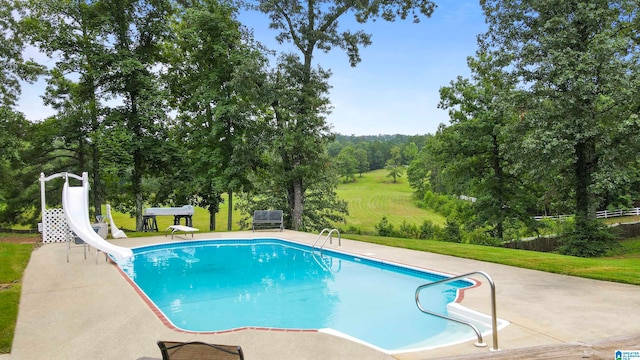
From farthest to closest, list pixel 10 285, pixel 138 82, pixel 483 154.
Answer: pixel 483 154
pixel 138 82
pixel 10 285

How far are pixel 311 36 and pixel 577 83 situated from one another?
33.6 ft

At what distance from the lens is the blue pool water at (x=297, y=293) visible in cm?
554

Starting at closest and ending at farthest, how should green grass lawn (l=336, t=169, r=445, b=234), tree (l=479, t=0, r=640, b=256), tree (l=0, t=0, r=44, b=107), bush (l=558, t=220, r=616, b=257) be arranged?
tree (l=479, t=0, r=640, b=256) < bush (l=558, t=220, r=616, b=257) < tree (l=0, t=0, r=44, b=107) < green grass lawn (l=336, t=169, r=445, b=234)

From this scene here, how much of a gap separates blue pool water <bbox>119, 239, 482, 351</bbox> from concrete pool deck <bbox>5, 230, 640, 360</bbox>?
27.9 inches

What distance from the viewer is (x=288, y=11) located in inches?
683

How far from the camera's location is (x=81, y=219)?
9.90 meters

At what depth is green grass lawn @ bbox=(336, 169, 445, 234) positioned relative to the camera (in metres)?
38.1

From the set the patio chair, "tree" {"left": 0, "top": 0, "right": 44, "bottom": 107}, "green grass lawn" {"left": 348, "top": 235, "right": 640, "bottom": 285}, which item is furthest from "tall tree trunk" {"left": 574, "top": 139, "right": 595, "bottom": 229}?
"tree" {"left": 0, "top": 0, "right": 44, "bottom": 107}

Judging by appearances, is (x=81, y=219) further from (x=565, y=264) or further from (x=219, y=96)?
(x=565, y=264)

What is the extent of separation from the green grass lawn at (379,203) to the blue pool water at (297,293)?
17104mm

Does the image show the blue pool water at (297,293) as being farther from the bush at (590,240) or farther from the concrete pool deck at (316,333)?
the bush at (590,240)

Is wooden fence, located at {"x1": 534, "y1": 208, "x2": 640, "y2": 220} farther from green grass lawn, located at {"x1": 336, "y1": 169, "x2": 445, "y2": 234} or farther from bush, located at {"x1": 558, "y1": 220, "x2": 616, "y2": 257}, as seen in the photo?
bush, located at {"x1": 558, "y1": 220, "x2": 616, "y2": 257}

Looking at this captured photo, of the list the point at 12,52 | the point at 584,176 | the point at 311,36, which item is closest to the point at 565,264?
the point at 584,176

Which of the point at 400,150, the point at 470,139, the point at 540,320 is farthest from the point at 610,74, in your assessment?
the point at 400,150
